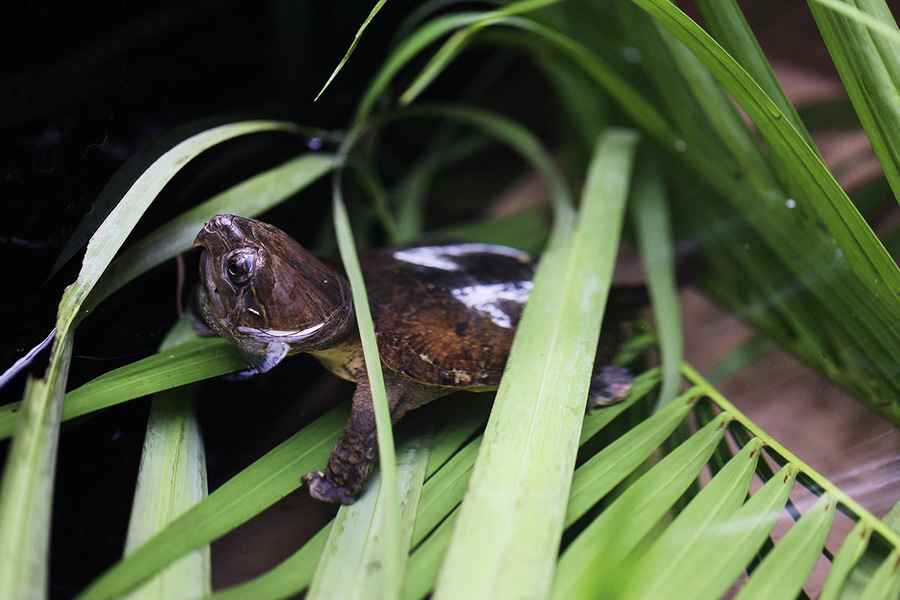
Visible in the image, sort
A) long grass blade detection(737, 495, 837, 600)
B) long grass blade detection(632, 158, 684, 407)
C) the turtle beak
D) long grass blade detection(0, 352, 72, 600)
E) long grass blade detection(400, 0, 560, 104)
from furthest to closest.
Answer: long grass blade detection(632, 158, 684, 407) → long grass blade detection(400, 0, 560, 104) → the turtle beak → long grass blade detection(737, 495, 837, 600) → long grass blade detection(0, 352, 72, 600)

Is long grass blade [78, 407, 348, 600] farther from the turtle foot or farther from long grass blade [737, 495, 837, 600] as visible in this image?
long grass blade [737, 495, 837, 600]

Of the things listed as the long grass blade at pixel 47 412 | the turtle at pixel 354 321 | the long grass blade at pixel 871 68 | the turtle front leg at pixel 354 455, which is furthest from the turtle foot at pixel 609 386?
the long grass blade at pixel 47 412

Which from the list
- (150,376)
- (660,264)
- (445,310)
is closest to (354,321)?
(445,310)

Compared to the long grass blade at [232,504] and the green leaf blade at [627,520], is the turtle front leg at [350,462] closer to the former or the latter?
the long grass blade at [232,504]

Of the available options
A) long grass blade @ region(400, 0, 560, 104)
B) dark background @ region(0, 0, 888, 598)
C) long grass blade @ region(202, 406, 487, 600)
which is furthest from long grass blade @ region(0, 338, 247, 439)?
long grass blade @ region(400, 0, 560, 104)

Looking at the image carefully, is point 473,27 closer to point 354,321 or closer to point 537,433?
point 354,321
